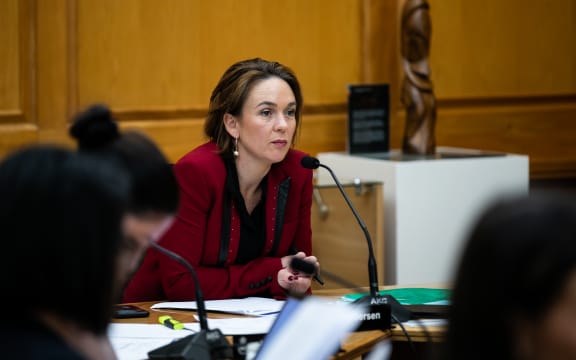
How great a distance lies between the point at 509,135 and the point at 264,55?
148 centimetres

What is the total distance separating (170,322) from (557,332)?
5.27ft

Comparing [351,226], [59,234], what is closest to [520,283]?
[59,234]

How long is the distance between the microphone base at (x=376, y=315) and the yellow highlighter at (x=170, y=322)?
454 mm

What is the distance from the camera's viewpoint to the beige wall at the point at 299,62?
14.4 ft

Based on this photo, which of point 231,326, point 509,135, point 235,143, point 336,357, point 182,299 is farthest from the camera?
point 509,135

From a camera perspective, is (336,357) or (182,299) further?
(182,299)

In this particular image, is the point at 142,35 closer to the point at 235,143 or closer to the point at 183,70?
the point at 183,70

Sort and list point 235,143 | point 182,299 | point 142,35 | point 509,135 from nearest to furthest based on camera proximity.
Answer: point 182,299 → point 235,143 → point 142,35 → point 509,135

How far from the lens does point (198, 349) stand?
6.73 feet

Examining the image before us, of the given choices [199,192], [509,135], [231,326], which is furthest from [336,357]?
[509,135]

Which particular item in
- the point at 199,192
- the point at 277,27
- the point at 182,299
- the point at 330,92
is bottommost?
the point at 182,299

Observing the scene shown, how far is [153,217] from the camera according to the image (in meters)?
1.56

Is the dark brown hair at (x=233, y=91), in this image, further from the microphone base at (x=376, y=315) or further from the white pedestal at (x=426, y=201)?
the white pedestal at (x=426, y=201)

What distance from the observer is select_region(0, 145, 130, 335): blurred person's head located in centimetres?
118
